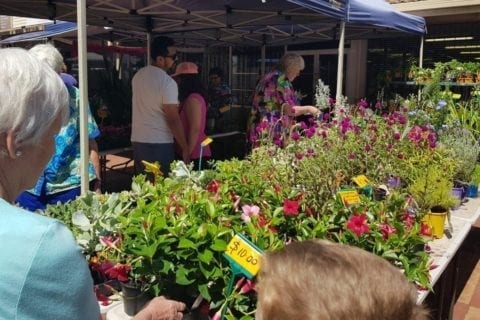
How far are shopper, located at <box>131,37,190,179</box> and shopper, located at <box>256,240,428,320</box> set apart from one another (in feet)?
9.47

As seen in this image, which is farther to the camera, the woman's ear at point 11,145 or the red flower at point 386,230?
the red flower at point 386,230

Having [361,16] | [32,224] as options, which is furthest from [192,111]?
[32,224]

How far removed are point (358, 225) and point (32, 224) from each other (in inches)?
44.0

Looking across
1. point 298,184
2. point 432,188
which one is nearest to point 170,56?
point 298,184

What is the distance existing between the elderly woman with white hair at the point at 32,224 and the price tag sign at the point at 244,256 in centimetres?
43

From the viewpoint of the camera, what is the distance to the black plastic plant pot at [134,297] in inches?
63.3

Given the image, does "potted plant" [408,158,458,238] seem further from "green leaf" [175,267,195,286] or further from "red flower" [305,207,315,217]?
"green leaf" [175,267,195,286]

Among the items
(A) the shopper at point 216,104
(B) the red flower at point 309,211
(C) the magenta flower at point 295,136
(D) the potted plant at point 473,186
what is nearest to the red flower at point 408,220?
(B) the red flower at point 309,211

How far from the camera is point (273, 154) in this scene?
Answer: 9.35 feet

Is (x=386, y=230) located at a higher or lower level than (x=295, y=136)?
lower

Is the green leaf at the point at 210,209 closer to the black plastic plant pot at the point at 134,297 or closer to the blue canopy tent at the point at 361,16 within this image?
the black plastic plant pot at the point at 134,297

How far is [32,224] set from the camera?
988mm

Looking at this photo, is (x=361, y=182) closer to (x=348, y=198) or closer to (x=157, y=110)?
(x=348, y=198)

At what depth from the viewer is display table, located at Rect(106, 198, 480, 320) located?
168 centimetres
